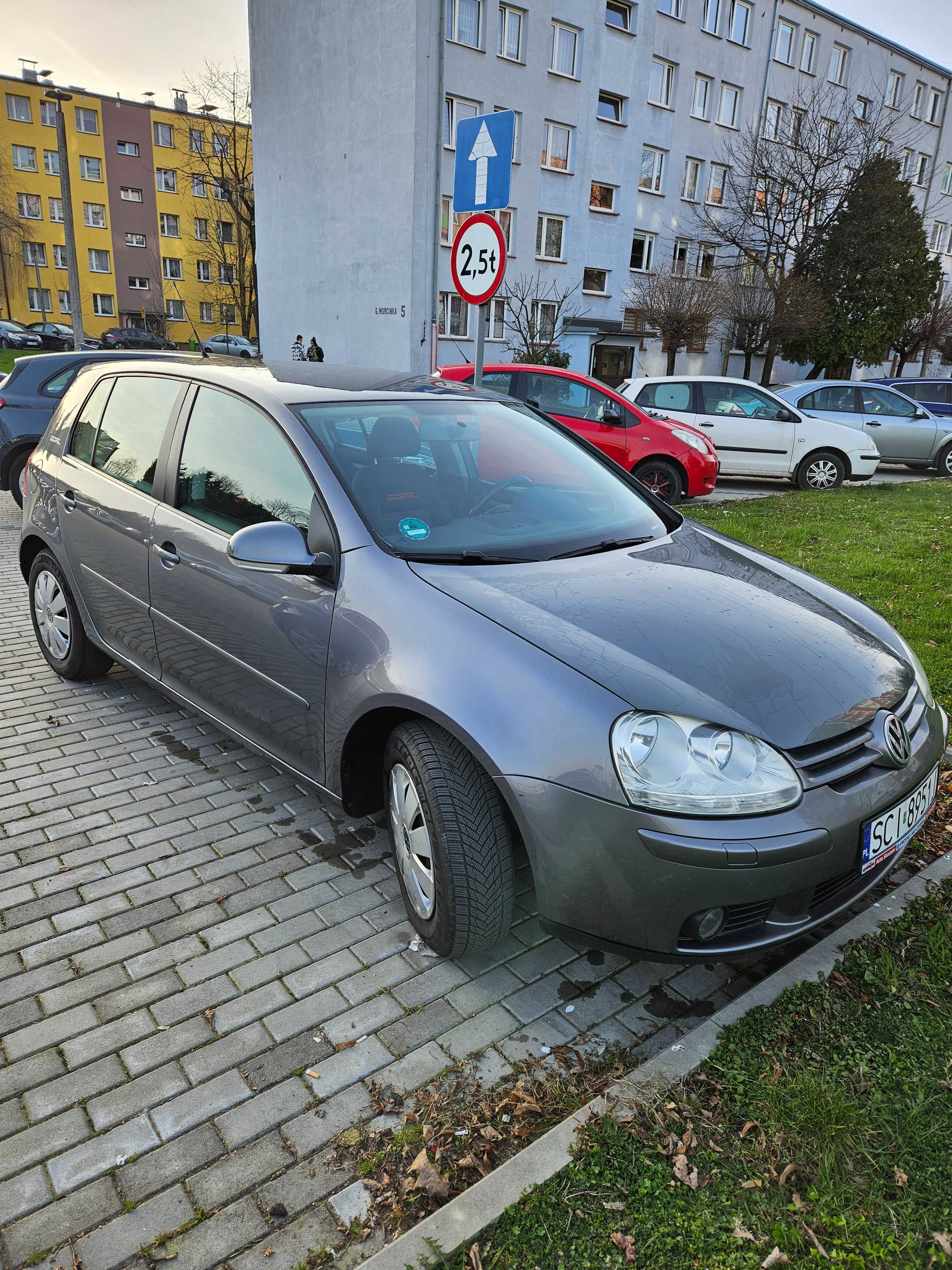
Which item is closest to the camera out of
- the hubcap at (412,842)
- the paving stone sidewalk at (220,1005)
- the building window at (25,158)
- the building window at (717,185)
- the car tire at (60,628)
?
the paving stone sidewalk at (220,1005)

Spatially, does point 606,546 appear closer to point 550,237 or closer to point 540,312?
point 540,312

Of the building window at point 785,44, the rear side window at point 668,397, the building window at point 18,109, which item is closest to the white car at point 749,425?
the rear side window at point 668,397

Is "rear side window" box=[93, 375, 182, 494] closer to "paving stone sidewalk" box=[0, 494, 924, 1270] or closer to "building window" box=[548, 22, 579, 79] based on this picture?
"paving stone sidewalk" box=[0, 494, 924, 1270]

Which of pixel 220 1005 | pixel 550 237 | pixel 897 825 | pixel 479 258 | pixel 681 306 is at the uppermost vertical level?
pixel 550 237

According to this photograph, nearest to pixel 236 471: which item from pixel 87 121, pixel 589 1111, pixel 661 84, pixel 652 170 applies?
pixel 589 1111

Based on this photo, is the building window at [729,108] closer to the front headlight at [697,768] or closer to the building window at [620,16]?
the building window at [620,16]

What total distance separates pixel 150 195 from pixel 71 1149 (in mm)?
61396

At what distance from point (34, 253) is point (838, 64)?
44.8 m

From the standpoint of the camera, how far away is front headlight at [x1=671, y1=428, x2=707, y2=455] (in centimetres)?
1089

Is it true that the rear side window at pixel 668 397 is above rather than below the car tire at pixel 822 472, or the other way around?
above

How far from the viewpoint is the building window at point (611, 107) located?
30.0 metres

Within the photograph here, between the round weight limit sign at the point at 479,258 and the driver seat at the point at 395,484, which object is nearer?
the driver seat at the point at 395,484

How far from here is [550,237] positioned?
29.9 metres

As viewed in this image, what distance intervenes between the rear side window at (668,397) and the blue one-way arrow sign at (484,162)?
7.16m
